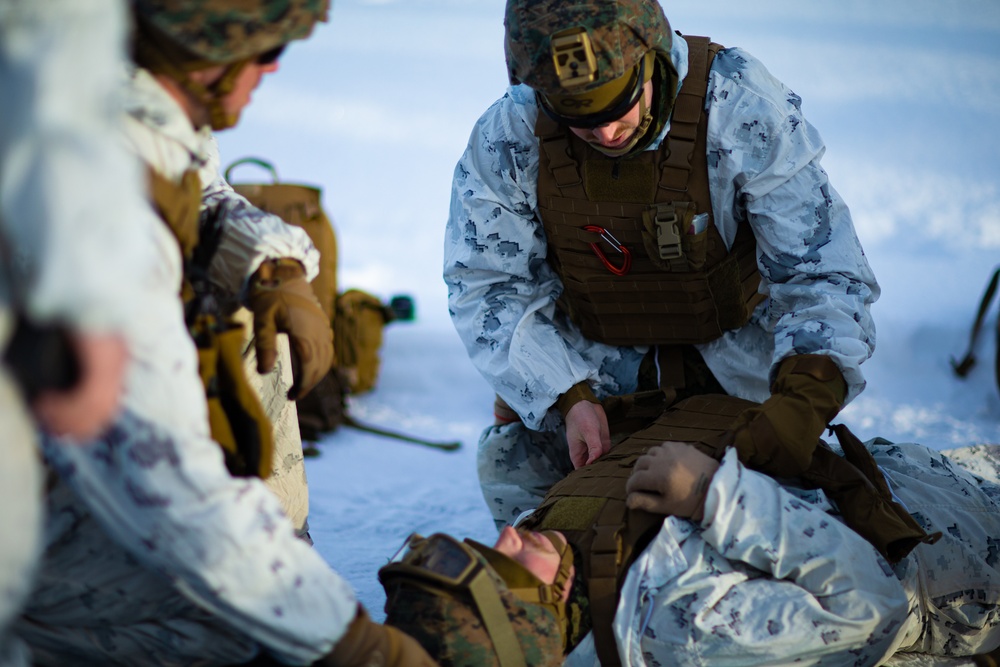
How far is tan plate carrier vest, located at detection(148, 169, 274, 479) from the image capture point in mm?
1647

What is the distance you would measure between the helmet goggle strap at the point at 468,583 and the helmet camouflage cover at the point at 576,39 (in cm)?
110

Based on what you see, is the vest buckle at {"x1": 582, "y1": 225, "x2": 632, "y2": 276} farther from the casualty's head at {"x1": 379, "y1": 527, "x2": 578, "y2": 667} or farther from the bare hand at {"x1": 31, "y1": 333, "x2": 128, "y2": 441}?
the bare hand at {"x1": 31, "y1": 333, "x2": 128, "y2": 441}

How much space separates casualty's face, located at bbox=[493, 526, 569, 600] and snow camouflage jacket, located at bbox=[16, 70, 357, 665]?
52 cm

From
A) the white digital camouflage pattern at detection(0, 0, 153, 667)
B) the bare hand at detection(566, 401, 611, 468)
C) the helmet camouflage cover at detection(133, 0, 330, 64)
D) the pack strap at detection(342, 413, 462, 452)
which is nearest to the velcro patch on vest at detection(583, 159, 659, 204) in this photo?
the bare hand at detection(566, 401, 611, 468)

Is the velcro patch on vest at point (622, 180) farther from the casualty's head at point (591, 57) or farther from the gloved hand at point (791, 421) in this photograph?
the gloved hand at point (791, 421)

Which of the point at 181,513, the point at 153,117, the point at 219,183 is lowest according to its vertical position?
the point at 181,513

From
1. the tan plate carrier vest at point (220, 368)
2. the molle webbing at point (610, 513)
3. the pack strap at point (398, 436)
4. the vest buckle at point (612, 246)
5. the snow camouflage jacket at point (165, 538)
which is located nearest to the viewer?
the snow camouflage jacket at point (165, 538)

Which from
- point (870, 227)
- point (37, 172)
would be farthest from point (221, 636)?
point (870, 227)

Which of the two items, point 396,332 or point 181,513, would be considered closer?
point 181,513

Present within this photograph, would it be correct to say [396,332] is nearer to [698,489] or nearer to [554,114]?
[554,114]

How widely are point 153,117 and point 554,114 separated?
1.15 meters

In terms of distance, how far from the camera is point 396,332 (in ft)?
18.5

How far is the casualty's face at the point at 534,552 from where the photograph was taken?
206 centimetres

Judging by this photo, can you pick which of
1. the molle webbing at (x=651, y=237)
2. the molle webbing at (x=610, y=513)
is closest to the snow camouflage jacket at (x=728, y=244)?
the molle webbing at (x=651, y=237)
